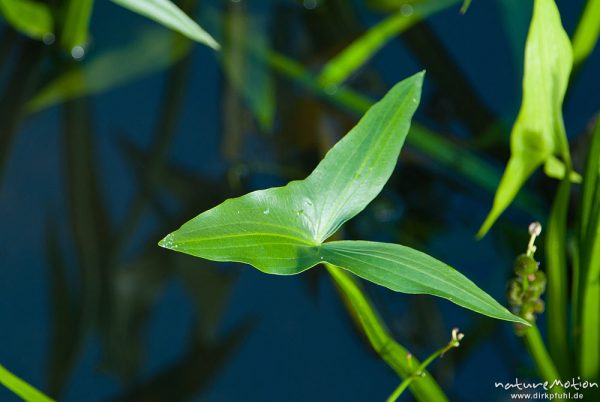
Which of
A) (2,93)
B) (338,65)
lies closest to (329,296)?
(338,65)

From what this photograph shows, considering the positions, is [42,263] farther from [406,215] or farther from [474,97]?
[474,97]

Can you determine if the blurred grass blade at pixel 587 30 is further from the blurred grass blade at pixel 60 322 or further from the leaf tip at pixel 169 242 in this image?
the blurred grass blade at pixel 60 322

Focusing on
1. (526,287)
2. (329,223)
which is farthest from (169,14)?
(526,287)

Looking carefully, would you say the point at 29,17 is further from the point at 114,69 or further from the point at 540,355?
the point at 540,355

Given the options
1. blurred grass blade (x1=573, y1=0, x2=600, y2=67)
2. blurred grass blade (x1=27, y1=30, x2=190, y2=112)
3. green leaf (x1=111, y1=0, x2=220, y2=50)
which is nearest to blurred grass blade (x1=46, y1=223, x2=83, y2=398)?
blurred grass blade (x1=27, y1=30, x2=190, y2=112)

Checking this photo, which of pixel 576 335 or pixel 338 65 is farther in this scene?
pixel 338 65

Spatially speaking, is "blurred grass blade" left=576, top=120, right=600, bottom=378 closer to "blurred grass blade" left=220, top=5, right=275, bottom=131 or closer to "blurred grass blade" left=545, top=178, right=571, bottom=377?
"blurred grass blade" left=545, top=178, right=571, bottom=377

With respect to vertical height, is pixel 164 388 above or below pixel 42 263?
below
